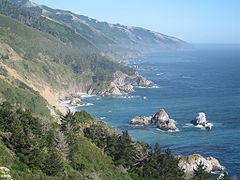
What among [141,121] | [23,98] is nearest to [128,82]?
[141,121]

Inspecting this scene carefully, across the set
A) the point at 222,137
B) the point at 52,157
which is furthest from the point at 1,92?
the point at 52,157

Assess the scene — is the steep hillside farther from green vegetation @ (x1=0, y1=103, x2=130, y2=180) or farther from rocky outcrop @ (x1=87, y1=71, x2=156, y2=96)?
green vegetation @ (x1=0, y1=103, x2=130, y2=180)

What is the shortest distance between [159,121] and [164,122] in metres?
1.78

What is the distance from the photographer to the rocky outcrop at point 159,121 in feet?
306

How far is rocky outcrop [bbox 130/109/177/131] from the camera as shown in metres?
93.2

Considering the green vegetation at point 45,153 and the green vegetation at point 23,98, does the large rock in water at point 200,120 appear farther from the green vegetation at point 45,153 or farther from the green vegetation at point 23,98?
the green vegetation at point 45,153

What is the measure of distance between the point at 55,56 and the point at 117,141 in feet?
429

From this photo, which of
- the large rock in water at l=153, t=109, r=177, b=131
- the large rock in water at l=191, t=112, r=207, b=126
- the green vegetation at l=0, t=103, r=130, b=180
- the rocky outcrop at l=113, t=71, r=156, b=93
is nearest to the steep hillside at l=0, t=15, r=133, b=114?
the rocky outcrop at l=113, t=71, r=156, b=93

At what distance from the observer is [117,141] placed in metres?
50.6

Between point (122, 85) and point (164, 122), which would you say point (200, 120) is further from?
point (122, 85)

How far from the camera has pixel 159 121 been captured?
97.9 m

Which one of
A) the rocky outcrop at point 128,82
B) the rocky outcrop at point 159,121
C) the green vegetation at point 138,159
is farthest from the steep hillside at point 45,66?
the green vegetation at point 138,159

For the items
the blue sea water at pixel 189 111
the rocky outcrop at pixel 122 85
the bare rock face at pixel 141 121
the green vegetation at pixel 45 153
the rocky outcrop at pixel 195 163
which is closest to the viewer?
the green vegetation at pixel 45 153

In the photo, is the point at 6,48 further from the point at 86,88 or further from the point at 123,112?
the point at 123,112
